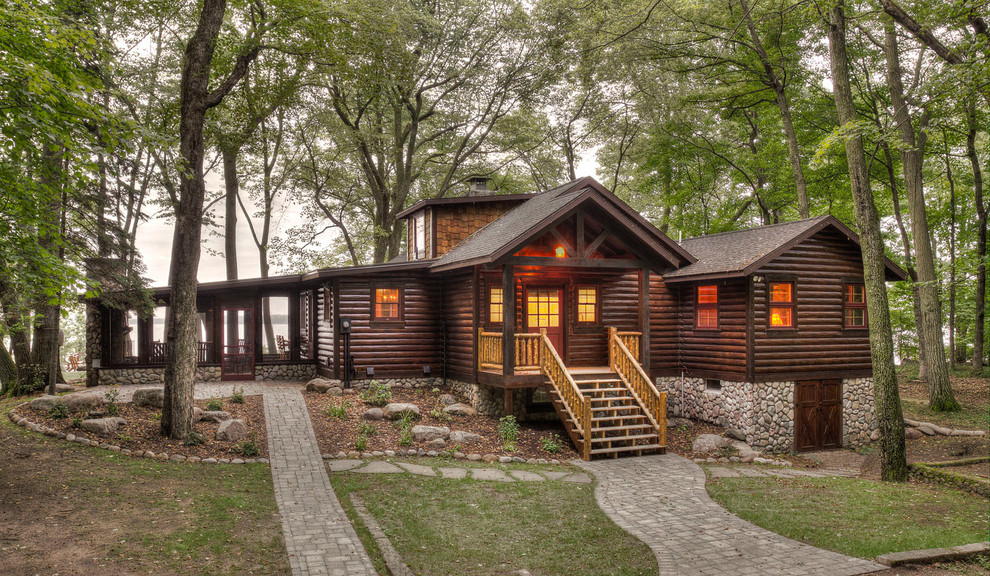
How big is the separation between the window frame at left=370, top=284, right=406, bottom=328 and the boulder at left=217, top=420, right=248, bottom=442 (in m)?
6.61

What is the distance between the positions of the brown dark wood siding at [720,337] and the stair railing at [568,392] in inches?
225

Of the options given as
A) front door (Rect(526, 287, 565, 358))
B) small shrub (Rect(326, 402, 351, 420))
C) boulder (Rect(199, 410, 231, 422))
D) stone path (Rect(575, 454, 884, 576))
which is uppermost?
front door (Rect(526, 287, 565, 358))

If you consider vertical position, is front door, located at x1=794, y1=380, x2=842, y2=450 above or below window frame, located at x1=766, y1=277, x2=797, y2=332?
below

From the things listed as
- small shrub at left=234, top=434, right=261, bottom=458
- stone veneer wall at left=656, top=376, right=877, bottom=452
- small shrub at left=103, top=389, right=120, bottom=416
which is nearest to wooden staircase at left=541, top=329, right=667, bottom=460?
stone veneer wall at left=656, top=376, right=877, bottom=452

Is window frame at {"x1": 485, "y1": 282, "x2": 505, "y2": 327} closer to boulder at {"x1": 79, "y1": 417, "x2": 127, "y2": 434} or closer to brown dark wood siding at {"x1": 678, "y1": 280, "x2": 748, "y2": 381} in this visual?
brown dark wood siding at {"x1": 678, "y1": 280, "x2": 748, "y2": 381}

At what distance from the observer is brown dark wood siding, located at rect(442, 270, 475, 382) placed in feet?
54.3

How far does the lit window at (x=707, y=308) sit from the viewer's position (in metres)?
17.5

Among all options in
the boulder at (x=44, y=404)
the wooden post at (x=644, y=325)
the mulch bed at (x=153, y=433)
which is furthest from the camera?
the wooden post at (x=644, y=325)

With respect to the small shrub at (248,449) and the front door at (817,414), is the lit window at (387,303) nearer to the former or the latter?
the small shrub at (248,449)

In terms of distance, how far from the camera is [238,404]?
48.0ft

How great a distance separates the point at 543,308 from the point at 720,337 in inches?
212

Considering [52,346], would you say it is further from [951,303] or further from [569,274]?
[951,303]

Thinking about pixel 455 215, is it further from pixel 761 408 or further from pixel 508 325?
pixel 761 408

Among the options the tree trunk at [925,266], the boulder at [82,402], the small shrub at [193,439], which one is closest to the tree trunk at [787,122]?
the tree trunk at [925,266]
